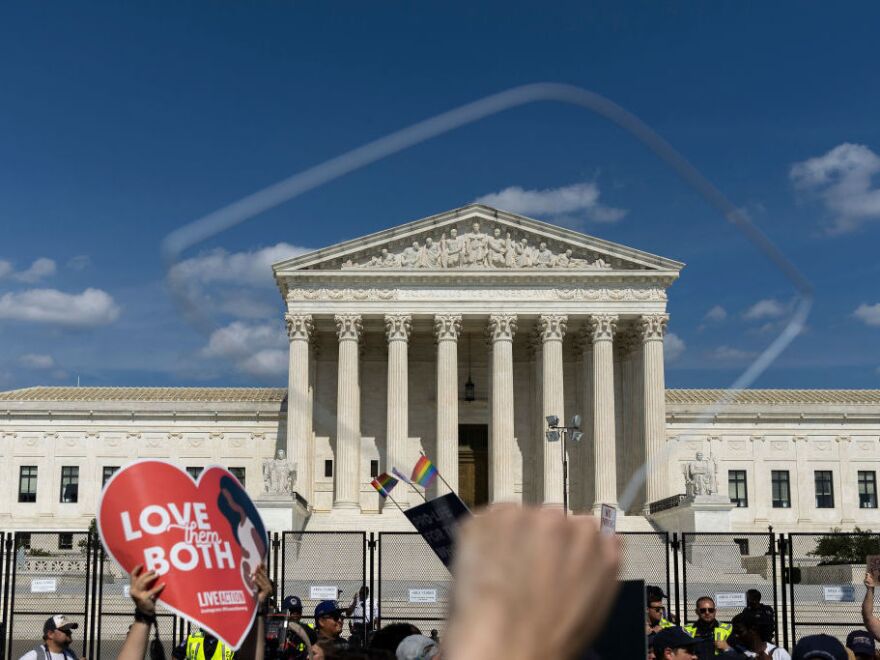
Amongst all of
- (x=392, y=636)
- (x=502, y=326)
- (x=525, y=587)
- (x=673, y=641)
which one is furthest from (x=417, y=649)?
(x=502, y=326)

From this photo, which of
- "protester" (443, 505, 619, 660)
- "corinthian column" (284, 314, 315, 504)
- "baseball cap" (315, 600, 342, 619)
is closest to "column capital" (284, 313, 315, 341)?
"corinthian column" (284, 314, 315, 504)

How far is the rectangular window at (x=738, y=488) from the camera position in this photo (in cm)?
6800

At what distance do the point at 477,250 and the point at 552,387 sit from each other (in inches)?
343

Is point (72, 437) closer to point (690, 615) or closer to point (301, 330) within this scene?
point (301, 330)

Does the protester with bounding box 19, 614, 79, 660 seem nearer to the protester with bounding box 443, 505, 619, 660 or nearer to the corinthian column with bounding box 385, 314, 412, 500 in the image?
the protester with bounding box 443, 505, 619, 660

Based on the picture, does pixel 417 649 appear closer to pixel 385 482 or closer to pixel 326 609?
pixel 326 609

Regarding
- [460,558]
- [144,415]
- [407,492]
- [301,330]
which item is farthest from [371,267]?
[460,558]

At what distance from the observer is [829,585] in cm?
2669

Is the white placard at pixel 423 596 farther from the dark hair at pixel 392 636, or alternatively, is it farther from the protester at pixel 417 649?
the protester at pixel 417 649

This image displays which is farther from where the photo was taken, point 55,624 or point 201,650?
point 55,624

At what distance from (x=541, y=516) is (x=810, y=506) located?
70891 millimetres

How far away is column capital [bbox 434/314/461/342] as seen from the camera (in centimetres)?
5956

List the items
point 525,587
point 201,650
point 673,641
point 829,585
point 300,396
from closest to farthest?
point 525,587
point 673,641
point 201,650
point 829,585
point 300,396

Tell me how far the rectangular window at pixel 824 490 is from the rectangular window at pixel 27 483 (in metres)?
48.9
